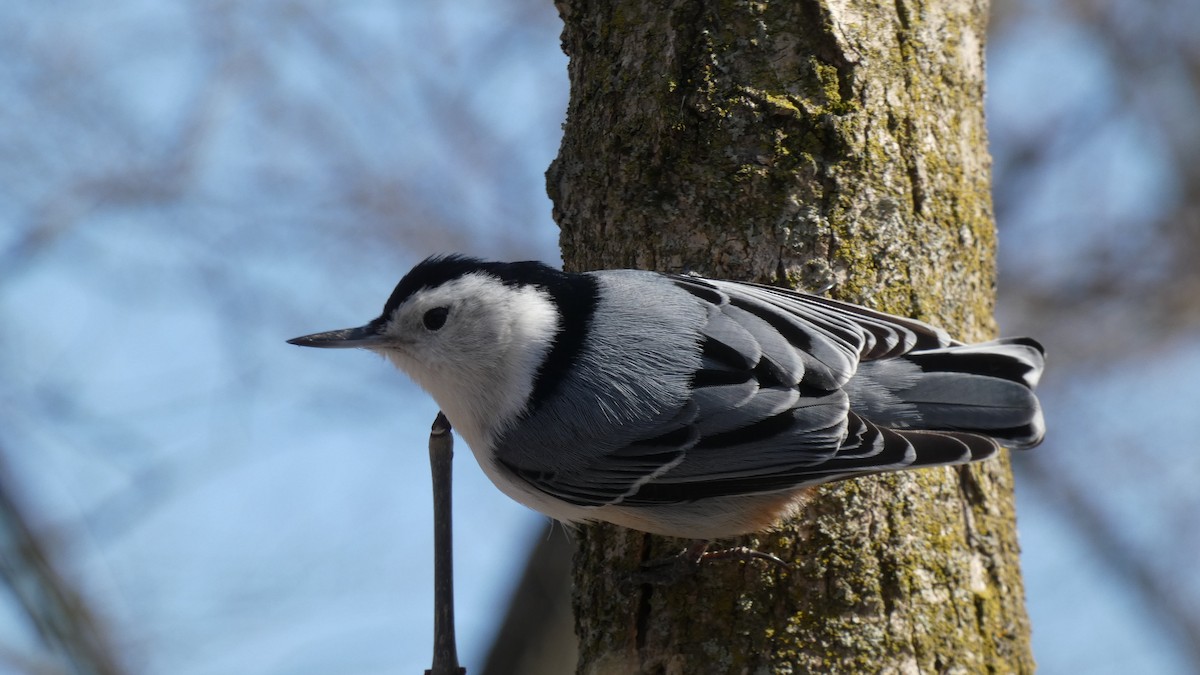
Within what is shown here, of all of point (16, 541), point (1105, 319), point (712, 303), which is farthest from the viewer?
point (1105, 319)

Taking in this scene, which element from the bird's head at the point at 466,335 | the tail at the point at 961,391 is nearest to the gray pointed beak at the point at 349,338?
the bird's head at the point at 466,335

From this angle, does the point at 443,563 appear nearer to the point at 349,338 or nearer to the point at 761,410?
the point at 761,410

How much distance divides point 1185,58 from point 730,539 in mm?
5250

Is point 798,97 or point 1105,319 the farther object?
point 1105,319

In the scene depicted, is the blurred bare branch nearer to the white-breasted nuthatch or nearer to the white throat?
the white-breasted nuthatch

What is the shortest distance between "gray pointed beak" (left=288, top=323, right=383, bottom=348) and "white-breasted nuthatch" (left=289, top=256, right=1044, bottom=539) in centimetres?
6

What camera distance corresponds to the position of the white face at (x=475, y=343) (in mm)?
2350

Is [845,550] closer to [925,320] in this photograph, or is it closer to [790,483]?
[790,483]

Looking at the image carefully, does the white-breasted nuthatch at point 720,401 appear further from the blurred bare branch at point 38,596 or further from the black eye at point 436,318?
the blurred bare branch at point 38,596

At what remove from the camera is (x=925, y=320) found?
234cm

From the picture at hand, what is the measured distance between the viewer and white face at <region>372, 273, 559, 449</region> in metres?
2.35

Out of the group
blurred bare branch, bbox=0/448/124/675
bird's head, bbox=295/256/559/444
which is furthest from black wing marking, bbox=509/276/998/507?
blurred bare branch, bbox=0/448/124/675

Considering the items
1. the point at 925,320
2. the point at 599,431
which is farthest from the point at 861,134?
the point at 599,431

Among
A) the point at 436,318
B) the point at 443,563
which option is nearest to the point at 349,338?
the point at 436,318
